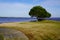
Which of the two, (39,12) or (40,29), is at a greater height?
(39,12)

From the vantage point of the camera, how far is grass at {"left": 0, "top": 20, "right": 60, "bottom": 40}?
3.44m

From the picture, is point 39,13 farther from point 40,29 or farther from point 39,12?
point 40,29

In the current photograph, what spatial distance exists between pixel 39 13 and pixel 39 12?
0.16ft

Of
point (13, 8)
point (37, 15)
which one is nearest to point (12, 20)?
point (13, 8)

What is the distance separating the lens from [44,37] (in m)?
3.41

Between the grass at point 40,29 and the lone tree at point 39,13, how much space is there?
0.60 feet

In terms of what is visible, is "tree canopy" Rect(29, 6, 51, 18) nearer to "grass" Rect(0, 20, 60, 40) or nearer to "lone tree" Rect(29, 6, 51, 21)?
"lone tree" Rect(29, 6, 51, 21)

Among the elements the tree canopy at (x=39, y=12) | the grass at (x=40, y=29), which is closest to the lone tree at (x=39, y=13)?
the tree canopy at (x=39, y=12)

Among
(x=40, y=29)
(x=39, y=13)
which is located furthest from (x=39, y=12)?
(x=40, y=29)

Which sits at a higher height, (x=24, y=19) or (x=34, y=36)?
(x=24, y=19)

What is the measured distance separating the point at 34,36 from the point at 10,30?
712 mm

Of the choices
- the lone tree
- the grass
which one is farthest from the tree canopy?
the grass

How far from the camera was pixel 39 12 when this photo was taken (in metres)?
4.02

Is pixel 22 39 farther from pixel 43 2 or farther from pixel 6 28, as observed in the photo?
pixel 43 2
